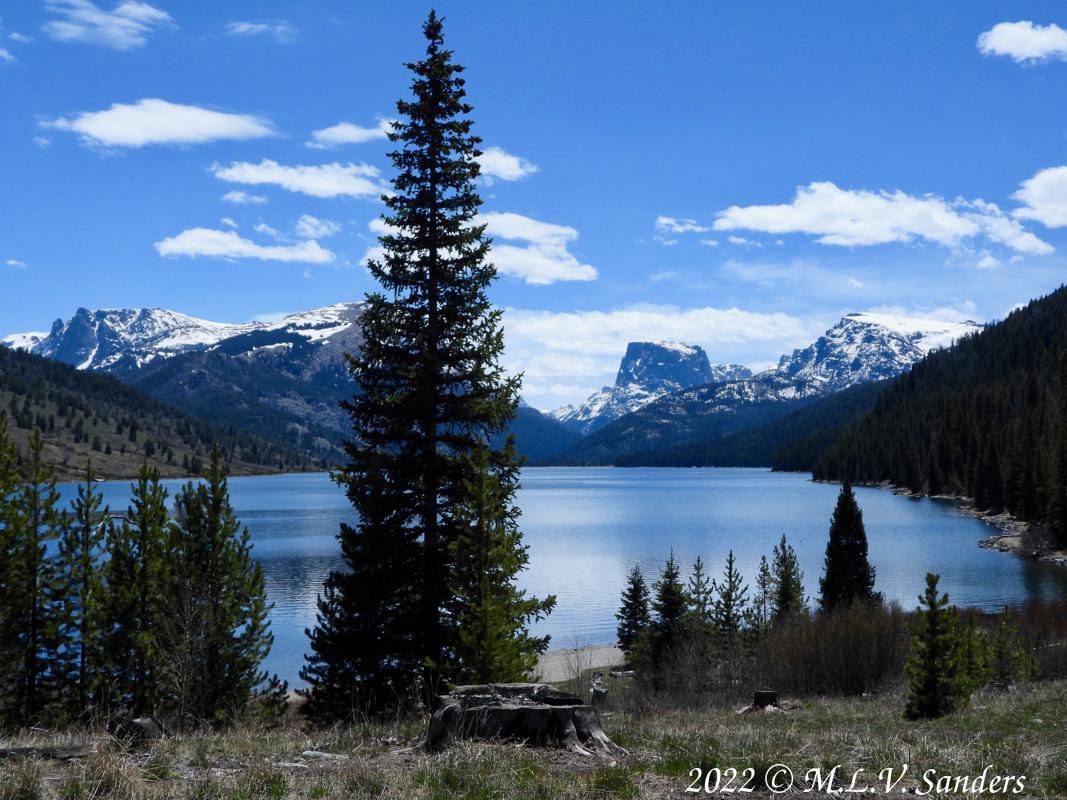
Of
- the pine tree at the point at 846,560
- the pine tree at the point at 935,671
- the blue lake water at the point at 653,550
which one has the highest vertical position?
the pine tree at the point at 935,671

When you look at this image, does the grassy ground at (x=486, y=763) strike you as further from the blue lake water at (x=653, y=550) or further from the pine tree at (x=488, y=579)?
the blue lake water at (x=653, y=550)

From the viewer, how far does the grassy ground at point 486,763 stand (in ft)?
23.7

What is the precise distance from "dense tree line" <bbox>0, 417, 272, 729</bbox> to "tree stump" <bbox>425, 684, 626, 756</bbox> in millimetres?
18317

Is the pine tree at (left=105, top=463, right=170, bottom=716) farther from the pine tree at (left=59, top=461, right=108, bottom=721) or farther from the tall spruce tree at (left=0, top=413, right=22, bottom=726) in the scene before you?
the tall spruce tree at (left=0, top=413, right=22, bottom=726)

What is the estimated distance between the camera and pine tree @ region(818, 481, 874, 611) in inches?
1996

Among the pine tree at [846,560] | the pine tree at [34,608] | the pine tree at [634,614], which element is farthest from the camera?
the pine tree at [846,560]

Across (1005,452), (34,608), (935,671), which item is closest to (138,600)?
(34,608)

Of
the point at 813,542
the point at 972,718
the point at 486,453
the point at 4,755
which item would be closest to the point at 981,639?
the point at 972,718

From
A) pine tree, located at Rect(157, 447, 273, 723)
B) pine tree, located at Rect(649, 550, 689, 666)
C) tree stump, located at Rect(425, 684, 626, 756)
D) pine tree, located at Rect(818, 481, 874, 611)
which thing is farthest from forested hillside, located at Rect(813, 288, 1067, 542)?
tree stump, located at Rect(425, 684, 626, 756)

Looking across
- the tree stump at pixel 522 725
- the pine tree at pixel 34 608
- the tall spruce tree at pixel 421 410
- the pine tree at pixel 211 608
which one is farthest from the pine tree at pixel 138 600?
the tree stump at pixel 522 725

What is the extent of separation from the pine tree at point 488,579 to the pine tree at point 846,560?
1382 inches

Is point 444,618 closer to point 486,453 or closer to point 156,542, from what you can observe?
point 486,453

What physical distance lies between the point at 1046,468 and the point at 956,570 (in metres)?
33.7

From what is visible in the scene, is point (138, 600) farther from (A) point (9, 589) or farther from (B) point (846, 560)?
(B) point (846, 560)
